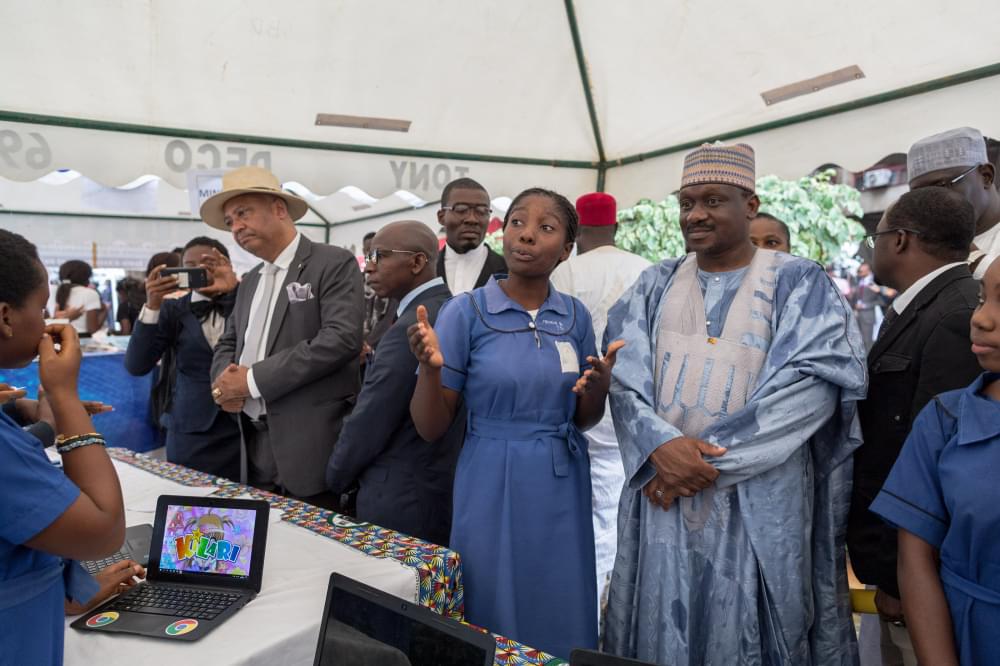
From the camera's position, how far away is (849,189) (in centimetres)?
729

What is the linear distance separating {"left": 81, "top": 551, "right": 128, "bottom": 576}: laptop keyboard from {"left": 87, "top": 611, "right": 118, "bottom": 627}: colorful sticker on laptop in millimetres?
195

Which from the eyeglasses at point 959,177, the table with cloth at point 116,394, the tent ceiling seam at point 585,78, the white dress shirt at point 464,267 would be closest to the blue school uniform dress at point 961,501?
the eyeglasses at point 959,177

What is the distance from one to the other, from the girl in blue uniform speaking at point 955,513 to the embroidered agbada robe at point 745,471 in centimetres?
39

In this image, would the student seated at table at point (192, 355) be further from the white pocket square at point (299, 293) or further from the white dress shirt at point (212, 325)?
the white pocket square at point (299, 293)

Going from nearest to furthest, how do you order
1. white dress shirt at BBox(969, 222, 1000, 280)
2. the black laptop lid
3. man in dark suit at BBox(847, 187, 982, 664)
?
the black laptop lid → man in dark suit at BBox(847, 187, 982, 664) → white dress shirt at BBox(969, 222, 1000, 280)

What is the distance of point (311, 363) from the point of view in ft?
8.20

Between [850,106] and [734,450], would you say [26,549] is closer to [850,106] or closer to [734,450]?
[734,450]

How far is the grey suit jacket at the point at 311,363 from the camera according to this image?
2.51m

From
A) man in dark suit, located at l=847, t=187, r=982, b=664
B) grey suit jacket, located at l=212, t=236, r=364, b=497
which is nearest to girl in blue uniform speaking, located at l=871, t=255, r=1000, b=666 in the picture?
man in dark suit, located at l=847, t=187, r=982, b=664

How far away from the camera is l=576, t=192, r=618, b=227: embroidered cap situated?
3623 mm

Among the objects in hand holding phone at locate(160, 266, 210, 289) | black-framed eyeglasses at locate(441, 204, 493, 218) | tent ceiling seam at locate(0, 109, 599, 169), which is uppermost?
tent ceiling seam at locate(0, 109, 599, 169)

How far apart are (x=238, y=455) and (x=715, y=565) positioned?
7.00 feet

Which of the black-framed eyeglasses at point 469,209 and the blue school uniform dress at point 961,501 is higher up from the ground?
the black-framed eyeglasses at point 469,209

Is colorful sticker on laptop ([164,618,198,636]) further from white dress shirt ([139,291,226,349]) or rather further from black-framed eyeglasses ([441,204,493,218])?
black-framed eyeglasses ([441,204,493,218])
